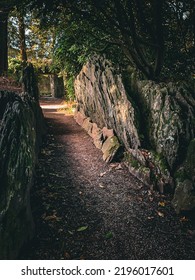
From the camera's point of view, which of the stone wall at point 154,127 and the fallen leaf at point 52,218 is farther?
the stone wall at point 154,127

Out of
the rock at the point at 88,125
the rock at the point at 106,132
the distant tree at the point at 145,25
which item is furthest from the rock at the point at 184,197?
the rock at the point at 88,125

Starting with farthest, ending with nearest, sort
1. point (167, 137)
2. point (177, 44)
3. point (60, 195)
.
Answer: point (177, 44)
point (167, 137)
point (60, 195)

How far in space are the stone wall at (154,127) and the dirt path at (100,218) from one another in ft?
1.28

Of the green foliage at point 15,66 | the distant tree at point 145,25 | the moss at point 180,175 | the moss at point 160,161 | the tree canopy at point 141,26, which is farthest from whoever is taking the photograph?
the green foliage at point 15,66

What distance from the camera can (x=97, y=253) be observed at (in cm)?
388

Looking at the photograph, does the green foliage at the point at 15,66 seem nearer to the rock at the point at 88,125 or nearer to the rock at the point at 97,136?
the rock at the point at 88,125

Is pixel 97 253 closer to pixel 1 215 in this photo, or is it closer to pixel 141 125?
pixel 1 215

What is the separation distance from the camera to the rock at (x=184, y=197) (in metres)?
A: 4.71

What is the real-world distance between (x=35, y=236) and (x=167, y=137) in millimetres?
3533

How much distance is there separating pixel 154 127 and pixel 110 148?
4.97 feet

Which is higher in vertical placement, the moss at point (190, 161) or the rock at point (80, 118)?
the rock at point (80, 118)

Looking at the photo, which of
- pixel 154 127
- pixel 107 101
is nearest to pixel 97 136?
pixel 107 101

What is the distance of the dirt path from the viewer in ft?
12.9
